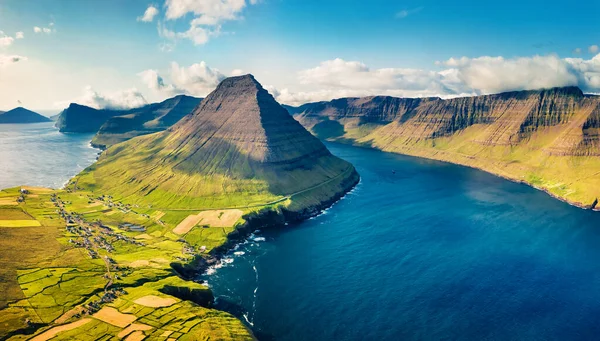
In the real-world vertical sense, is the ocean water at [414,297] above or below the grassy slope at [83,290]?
below

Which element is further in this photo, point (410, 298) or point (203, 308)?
point (410, 298)

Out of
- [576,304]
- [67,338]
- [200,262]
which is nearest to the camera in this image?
[67,338]

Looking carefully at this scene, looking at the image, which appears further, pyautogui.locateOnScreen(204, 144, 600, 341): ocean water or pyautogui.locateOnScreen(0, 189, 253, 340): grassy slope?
pyautogui.locateOnScreen(204, 144, 600, 341): ocean water

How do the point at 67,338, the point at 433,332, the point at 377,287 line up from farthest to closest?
1. the point at 377,287
2. the point at 433,332
3. the point at 67,338

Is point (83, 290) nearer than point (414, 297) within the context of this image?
Yes

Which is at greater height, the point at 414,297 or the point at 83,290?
the point at 83,290

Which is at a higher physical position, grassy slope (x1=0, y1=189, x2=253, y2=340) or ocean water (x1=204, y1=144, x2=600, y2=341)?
grassy slope (x1=0, y1=189, x2=253, y2=340)

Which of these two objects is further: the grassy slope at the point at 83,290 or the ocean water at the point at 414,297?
the ocean water at the point at 414,297

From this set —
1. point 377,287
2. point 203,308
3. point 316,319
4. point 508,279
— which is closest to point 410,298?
point 377,287

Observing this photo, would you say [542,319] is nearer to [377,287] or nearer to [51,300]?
[377,287]

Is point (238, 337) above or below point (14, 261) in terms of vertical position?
below
